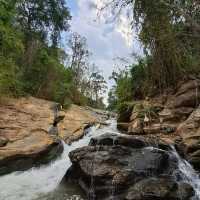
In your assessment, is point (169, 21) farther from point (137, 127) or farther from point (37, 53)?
point (37, 53)

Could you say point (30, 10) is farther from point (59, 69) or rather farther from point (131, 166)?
point (131, 166)

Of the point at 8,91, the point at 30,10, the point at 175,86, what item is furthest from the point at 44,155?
the point at 30,10

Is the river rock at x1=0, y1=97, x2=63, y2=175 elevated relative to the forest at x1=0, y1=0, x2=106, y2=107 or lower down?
lower down

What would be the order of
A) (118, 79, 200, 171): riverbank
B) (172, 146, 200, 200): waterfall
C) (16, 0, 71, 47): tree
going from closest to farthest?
(172, 146, 200, 200): waterfall
(118, 79, 200, 171): riverbank
(16, 0, 71, 47): tree

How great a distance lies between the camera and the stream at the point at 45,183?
806cm

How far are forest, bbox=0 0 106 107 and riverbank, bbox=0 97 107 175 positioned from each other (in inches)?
62.0

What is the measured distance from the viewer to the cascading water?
806cm

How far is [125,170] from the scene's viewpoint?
26.2 feet

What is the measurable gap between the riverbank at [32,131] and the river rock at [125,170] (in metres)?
1.56

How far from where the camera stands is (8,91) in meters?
14.6

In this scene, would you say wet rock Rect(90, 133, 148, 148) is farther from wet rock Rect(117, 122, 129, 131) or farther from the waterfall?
wet rock Rect(117, 122, 129, 131)

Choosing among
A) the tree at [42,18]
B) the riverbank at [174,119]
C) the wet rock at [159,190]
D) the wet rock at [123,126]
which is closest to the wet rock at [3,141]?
the wet rock at [159,190]

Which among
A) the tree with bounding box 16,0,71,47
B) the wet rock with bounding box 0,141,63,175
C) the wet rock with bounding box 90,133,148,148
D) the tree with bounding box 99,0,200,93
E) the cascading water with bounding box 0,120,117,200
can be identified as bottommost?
the cascading water with bounding box 0,120,117,200

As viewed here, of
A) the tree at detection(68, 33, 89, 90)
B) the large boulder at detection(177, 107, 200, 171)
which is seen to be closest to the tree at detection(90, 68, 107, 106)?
the tree at detection(68, 33, 89, 90)
